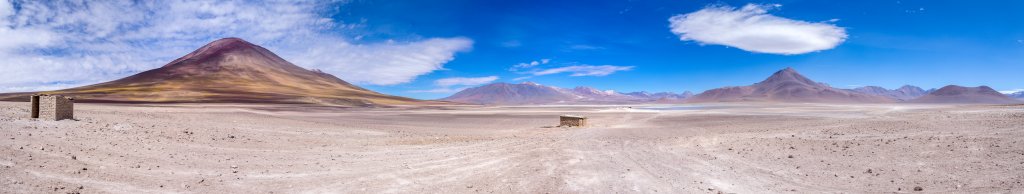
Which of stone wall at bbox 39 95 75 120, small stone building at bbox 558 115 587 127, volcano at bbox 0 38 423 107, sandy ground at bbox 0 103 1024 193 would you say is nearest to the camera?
sandy ground at bbox 0 103 1024 193

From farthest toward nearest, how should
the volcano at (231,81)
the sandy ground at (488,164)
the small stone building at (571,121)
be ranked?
the volcano at (231,81) < the small stone building at (571,121) < the sandy ground at (488,164)

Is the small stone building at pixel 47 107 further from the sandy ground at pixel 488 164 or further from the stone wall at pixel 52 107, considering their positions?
the sandy ground at pixel 488 164

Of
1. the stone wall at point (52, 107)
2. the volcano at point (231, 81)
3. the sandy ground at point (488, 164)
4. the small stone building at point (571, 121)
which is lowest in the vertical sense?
the sandy ground at point (488, 164)

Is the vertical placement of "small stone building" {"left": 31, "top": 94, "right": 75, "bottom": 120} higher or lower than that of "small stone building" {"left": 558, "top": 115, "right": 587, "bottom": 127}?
higher

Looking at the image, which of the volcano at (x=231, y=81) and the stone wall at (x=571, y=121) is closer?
the stone wall at (x=571, y=121)

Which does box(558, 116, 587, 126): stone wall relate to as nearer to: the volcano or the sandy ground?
the sandy ground

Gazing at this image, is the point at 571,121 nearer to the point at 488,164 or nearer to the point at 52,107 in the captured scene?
the point at 488,164

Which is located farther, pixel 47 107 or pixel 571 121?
pixel 571 121

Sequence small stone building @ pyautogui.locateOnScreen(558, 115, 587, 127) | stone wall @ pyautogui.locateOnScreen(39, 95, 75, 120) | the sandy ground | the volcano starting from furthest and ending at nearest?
the volcano → small stone building @ pyautogui.locateOnScreen(558, 115, 587, 127) → stone wall @ pyautogui.locateOnScreen(39, 95, 75, 120) → the sandy ground

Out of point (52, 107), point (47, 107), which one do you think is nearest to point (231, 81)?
point (47, 107)

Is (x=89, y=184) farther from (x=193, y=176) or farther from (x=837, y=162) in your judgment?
(x=837, y=162)

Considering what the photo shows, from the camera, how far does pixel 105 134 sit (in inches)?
539

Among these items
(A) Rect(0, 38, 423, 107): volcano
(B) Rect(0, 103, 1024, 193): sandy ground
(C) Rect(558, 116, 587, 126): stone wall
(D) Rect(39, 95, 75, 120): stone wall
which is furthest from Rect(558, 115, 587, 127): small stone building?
(A) Rect(0, 38, 423, 107): volcano

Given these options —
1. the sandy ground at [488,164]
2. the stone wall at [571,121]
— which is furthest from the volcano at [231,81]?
the sandy ground at [488,164]
